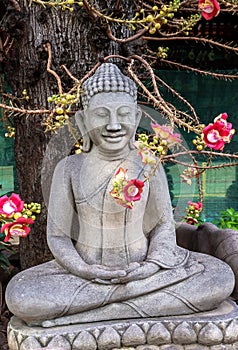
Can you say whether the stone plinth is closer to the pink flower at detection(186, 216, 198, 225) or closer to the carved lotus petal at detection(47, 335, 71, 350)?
the carved lotus petal at detection(47, 335, 71, 350)

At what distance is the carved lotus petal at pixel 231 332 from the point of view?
2.51 m

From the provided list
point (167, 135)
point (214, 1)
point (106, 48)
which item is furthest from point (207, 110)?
point (167, 135)

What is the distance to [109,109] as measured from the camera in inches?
103

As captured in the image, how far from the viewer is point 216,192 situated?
5.53m

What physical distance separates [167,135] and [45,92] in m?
1.59

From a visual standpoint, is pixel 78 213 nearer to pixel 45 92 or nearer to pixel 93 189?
pixel 93 189

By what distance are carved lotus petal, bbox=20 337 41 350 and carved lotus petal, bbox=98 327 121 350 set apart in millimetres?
261

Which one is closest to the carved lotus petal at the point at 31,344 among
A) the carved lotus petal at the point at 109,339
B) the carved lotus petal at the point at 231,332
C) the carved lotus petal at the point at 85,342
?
the carved lotus petal at the point at 85,342

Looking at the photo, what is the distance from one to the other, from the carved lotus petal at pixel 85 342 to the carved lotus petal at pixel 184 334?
0.35m

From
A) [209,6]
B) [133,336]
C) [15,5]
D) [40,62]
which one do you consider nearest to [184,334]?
[133,336]

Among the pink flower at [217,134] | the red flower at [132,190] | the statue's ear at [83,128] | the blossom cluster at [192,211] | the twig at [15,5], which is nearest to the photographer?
the red flower at [132,190]

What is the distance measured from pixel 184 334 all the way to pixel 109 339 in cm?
32

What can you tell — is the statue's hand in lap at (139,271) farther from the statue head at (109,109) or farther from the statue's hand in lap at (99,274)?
the statue head at (109,109)

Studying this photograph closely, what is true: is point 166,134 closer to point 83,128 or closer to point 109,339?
point 83,128
